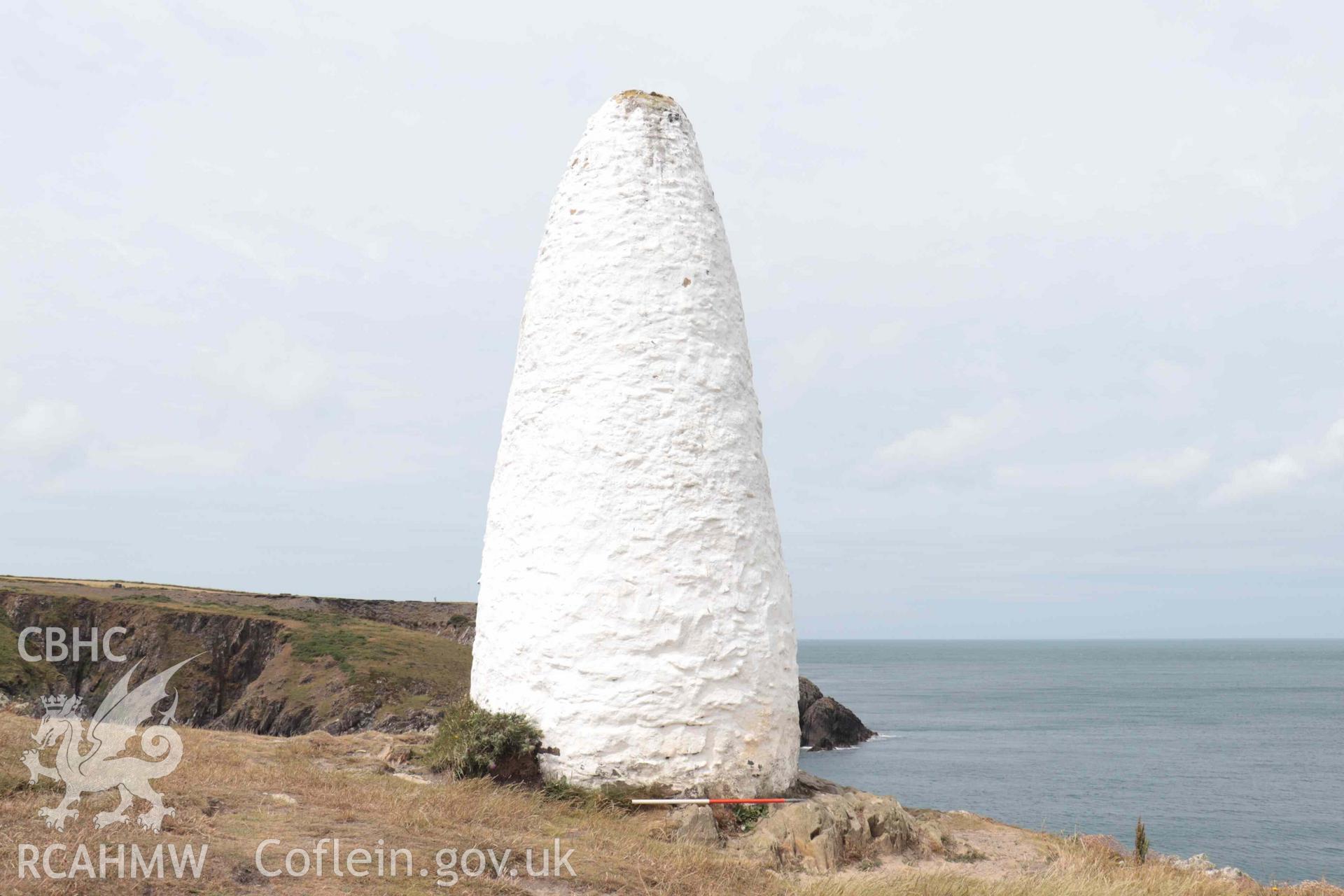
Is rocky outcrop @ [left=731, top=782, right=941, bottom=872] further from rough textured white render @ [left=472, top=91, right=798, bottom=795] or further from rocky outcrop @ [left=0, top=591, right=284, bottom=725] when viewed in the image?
rocky outcrop @ [left=0, top=591, right=284, bottom=725]

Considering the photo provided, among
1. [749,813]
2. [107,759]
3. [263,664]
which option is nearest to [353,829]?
[107,759]

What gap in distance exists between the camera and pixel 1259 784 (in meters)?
44.9

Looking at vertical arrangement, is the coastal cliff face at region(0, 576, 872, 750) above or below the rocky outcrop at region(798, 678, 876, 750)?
above

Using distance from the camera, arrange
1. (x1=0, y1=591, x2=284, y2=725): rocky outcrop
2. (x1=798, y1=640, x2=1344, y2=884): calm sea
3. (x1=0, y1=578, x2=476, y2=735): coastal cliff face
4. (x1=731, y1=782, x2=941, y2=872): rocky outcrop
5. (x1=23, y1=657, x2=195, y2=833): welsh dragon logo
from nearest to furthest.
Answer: (x1=23, y1=657, x2=195, y2=833): welsh dragon logo
(x1=731, y1=782, x2=941, y2=872): rocky outcrop
(x1=798, y1=640, x2=1344, y2=884): calm sea
(x1=0, y1=578, x2=476, y2=735): coastal cliff face
(x1=0, y1=591, x2=284, y2=725): rocky outcrop

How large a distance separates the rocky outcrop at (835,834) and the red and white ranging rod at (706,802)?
0.28 m

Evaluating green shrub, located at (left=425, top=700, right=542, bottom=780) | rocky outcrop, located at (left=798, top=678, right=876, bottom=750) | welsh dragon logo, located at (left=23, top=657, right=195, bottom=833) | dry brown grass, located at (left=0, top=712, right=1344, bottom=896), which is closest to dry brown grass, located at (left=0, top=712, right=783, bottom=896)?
Result: dry brown grass, located at (left=0, top=712, right=1344, bottom=896)

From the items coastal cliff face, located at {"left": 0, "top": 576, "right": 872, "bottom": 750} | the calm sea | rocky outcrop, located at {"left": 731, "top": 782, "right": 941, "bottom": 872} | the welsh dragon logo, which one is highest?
the welsh dragon logo

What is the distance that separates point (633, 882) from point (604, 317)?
628 centimetres

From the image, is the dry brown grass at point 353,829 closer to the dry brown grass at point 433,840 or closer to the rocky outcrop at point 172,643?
the dry brown grass at point 433,840

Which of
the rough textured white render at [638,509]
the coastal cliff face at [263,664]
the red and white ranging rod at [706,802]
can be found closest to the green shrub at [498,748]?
the rough textured white render at [638,509]

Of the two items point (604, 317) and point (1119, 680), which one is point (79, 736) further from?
point (1119, 680)

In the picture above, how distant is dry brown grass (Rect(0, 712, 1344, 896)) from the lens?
272 inches

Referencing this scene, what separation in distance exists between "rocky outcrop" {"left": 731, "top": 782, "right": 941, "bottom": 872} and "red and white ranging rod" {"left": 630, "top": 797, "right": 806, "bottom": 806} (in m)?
0.28

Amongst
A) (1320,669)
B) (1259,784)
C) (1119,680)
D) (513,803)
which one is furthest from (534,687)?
(1320,669)
